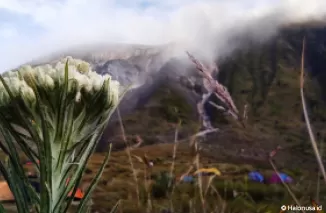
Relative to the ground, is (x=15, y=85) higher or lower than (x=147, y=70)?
higher

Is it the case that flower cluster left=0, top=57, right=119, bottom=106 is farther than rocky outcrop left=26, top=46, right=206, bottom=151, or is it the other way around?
rocky outcrop left=26, top=46, right=206, bottom=151

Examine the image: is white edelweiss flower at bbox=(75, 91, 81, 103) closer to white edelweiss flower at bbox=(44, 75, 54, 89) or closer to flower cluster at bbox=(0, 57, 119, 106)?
flower cluster at bbox=(0, 57, 119, 106)

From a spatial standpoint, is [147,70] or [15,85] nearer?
[15,85]

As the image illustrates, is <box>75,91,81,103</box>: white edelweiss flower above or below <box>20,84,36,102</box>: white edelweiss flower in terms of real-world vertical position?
below

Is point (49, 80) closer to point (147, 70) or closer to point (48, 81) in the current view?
point (48, 81)

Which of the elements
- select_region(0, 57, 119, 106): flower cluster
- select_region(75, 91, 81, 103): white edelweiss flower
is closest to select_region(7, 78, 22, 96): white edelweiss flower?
select_region(0, 57, 119, 106): flower cluster

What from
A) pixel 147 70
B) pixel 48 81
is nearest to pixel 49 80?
pixel 48 81

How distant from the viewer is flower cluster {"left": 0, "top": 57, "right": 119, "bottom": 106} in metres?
2.12

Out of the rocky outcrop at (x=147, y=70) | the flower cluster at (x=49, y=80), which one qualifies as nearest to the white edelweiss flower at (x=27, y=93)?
the flower cluster at (x=49, y=80)

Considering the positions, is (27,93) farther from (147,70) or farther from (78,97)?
(147,70)

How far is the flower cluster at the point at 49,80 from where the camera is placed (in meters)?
2.12

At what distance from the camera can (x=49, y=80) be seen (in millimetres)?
2105

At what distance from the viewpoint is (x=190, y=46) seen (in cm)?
15525

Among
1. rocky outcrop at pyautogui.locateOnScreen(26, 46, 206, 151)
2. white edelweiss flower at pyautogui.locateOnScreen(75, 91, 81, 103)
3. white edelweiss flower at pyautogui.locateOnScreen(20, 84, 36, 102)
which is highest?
white edelweiss flower at pyautogui.locateOnScreen(20, 84, 36, 102)
